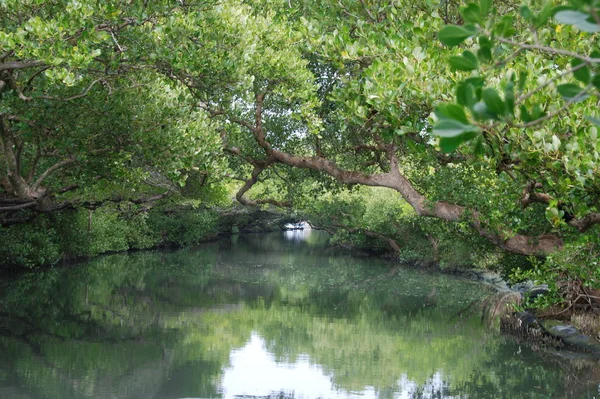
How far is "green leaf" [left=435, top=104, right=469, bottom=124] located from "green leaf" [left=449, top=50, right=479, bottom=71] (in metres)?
0.31

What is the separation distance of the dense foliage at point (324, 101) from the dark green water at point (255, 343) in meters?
3.01

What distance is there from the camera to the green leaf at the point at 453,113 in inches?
74.1

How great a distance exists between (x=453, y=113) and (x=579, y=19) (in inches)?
16.3

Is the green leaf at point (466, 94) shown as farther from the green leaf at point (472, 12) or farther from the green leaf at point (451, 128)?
the green leaf at point (472, 12)

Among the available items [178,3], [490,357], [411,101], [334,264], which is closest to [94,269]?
[334,264]

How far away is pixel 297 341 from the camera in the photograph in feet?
52.7

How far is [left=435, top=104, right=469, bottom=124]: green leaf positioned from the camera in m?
1.88

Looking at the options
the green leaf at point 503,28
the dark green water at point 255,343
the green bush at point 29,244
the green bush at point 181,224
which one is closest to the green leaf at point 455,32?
the green leaf at point 503,28

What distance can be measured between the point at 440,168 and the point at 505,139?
8586mm

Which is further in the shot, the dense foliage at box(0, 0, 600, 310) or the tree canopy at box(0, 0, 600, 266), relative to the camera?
the tree canopy at box(0, 0, 600, 266)

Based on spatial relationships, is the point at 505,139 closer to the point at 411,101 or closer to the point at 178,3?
the point at 411,101

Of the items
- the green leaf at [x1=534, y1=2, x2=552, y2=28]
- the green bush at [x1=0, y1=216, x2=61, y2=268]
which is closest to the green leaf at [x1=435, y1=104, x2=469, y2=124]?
the green leaf at [x1=534, y1=2, x2=552, y2=28]

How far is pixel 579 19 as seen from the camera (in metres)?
1.75

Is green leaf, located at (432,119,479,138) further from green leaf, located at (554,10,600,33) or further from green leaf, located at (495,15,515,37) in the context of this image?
green leaf, located at (495,15,515,37)
